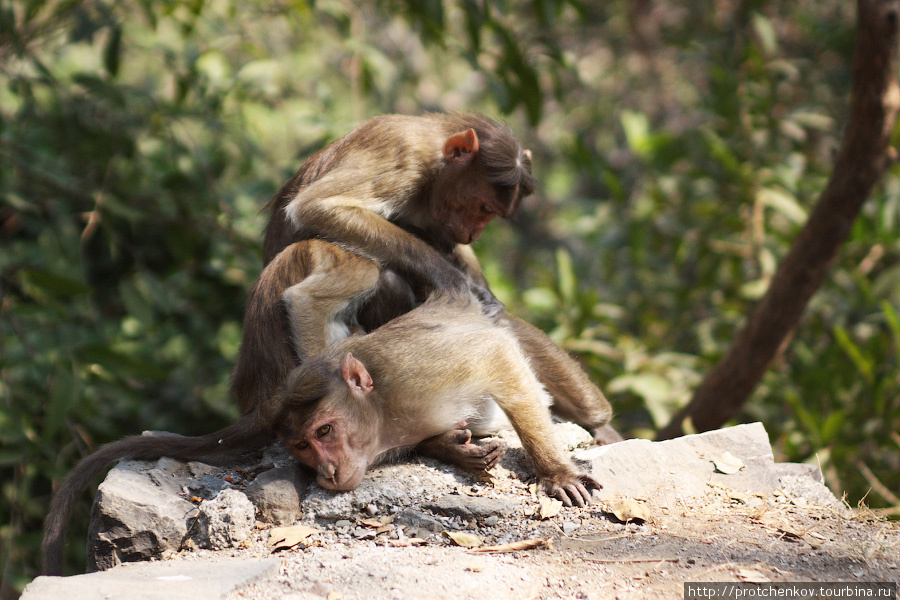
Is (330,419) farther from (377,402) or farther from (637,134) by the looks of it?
(637,134)

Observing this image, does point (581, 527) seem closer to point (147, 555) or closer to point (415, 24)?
point (147, 555)

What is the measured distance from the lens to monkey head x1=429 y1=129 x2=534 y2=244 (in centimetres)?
436

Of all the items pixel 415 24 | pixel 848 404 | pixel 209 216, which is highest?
pixel 415 24

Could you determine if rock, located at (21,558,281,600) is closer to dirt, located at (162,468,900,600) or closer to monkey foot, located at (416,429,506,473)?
dirt, located at (162,468,900,600)

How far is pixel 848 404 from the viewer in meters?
6.99

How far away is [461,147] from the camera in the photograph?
439 centimetres

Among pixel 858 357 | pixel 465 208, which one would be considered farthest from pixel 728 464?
pixel 858 357

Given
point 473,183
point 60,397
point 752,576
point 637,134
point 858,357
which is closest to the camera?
point 752,576

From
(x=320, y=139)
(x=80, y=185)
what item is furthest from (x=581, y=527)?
(x=80, y=185)

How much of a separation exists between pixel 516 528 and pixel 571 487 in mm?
332

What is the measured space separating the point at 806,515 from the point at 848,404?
3.94m

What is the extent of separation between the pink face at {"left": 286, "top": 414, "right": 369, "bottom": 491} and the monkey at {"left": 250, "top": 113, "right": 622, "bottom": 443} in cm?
52

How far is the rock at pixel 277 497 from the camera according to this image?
342 cm

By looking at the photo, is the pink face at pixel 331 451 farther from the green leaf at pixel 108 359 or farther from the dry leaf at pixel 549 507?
the green leaf at pixel 108 359
